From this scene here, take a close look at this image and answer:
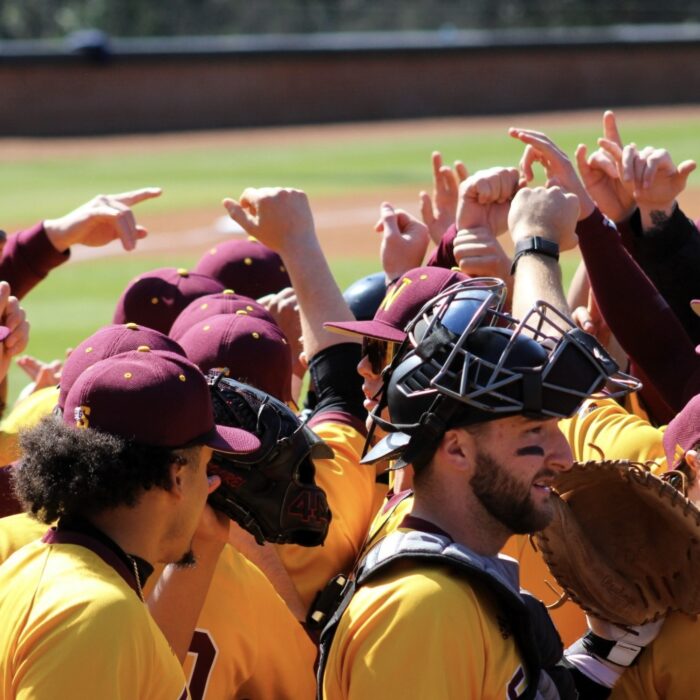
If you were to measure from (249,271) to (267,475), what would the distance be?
2.25 metres

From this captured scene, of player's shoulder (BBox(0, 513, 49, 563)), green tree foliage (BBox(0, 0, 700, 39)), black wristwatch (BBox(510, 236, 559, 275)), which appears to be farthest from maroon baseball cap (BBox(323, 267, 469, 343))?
green tree foliage (BBox(0, 0, 700, 39))

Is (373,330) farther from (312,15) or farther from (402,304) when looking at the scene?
(312,15)

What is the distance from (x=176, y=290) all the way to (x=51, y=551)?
211 cm

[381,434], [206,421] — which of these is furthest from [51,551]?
[381,434]

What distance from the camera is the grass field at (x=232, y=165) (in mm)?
13336

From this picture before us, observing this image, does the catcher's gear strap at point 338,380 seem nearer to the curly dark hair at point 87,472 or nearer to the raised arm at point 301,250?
the raised arm at point 301,250

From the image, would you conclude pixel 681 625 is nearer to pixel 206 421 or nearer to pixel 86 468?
pixel 206 421

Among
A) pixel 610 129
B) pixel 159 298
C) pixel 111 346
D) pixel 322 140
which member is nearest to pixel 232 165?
pixel 322 140

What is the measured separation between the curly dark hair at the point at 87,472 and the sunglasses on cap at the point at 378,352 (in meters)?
0.83

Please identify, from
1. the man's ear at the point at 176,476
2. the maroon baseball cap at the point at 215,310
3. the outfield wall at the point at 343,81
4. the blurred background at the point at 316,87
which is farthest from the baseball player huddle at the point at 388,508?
the outfield wall at the point at 343,81

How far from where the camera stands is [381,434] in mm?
3375

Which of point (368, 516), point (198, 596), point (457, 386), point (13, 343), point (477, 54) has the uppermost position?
point (457, 386)

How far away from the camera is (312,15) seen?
97.2ft

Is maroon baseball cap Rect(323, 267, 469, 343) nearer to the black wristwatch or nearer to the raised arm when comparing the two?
the black wristwatch
